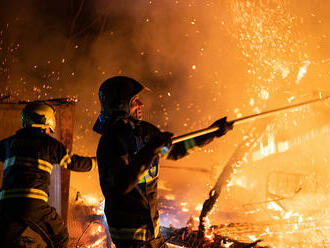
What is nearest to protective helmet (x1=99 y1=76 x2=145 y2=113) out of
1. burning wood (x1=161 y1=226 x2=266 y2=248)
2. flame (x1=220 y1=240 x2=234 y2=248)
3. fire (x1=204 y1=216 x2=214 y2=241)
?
burning wood (x1=161 y1=226 x2=266 y2=248)

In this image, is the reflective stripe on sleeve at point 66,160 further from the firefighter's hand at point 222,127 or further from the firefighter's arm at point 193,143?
the firefighter's hand at point 222,127

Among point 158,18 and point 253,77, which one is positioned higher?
point 158,18

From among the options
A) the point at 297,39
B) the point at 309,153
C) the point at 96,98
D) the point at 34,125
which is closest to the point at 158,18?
the point at 96,98

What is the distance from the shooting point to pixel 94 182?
9188 mm

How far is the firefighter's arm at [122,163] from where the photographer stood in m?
1.76

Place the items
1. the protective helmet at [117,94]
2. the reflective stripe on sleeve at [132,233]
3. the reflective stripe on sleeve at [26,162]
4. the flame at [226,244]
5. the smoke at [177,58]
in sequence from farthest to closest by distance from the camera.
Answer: the smoke at [177,58], the flame at [226,244], the reflective stripe on sleeve at [26,162], the protective helmet at [117,94], the reflective stripe on sleeve at [132,233]

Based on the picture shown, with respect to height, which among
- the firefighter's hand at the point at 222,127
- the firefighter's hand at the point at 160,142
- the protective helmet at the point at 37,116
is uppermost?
the protective helmet at the point at 37,116

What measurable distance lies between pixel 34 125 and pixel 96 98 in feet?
23.4

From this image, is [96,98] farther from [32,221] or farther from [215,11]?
[32,221]

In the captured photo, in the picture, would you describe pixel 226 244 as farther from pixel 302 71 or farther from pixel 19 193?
pixel 302 71

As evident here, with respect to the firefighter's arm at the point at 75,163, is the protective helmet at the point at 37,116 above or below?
above

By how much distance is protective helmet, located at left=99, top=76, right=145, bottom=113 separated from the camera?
2164 millimetres

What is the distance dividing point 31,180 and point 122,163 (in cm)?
167

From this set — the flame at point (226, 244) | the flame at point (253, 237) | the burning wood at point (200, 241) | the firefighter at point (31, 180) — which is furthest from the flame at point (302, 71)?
the firefighter at point (31, 180)
